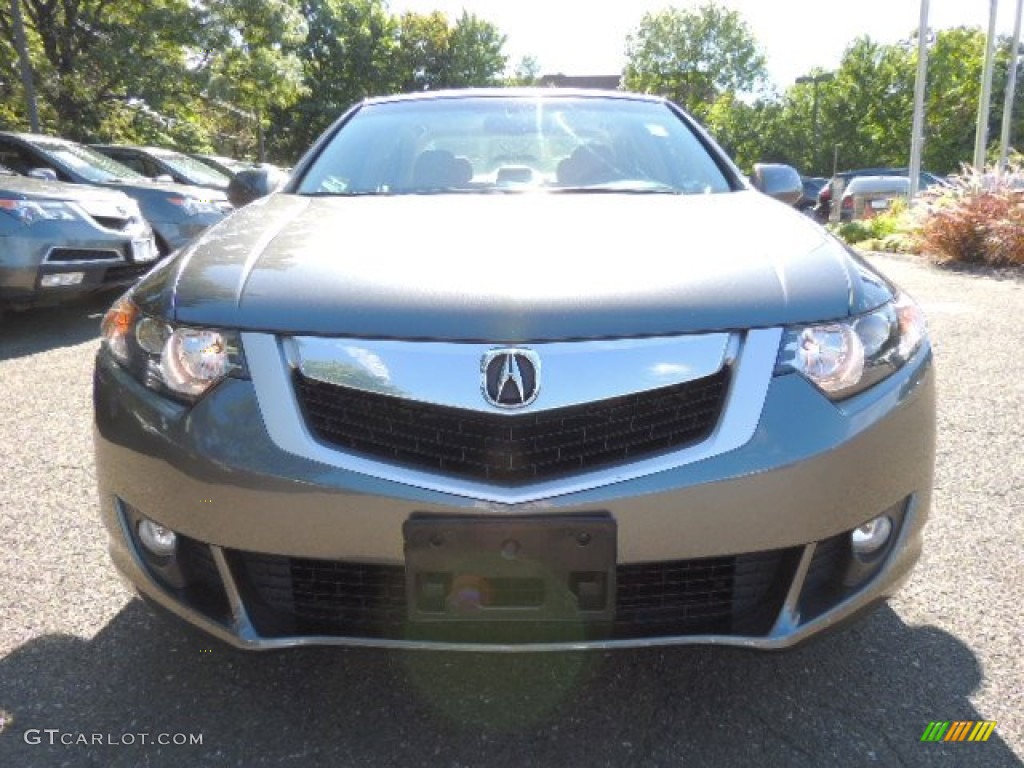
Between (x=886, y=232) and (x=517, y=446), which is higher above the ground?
(x=517, y=446)

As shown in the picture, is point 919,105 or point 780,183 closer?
point 780,183

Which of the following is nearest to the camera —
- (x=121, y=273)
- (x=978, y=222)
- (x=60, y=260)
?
(x=60, y=260)

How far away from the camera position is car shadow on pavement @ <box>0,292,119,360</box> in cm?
592

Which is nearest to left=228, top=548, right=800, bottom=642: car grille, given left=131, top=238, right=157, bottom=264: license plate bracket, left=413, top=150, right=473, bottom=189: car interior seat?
left=413, top=150, right=473, bottom=189: car interior seat

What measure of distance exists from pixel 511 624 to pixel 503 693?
1.44ft

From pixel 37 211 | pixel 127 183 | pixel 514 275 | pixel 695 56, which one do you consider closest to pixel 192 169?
pixel 127 183

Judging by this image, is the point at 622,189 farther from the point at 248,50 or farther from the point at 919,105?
the point at 248,50

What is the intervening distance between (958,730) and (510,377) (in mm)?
1233

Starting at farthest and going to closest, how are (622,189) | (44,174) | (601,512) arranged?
(44,174) → (622,189) → (601,512)

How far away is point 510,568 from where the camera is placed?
1529 mm

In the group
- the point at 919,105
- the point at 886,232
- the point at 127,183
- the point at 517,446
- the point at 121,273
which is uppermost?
the point at 919,105

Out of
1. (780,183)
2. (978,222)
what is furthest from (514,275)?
(978,222)

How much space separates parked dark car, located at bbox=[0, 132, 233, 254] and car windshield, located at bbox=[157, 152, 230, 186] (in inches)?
70.6

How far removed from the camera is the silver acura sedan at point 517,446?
154cm
